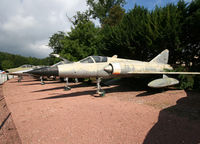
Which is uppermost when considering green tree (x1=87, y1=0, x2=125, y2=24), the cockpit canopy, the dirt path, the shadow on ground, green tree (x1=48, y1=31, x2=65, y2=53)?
green tree (x1=87, y1=0, x2=125, y2=24)

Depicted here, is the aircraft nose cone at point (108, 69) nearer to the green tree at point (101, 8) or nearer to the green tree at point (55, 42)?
the green tree at point (101, 8)

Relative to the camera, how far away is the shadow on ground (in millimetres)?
2709

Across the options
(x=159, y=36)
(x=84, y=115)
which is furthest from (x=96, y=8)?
(x=84, y=115)

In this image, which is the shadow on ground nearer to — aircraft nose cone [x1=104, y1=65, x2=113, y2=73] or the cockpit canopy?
aircraft nose cone [x1=104, y1=65, x2=113, y2=73]

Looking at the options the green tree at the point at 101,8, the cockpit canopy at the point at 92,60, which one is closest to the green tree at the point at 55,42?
the green tree at the point at 101,8

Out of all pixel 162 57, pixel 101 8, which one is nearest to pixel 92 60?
pixel 162 57

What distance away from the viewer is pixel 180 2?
34.0 ft

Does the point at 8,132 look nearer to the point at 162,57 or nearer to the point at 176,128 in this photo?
the point at 176,128

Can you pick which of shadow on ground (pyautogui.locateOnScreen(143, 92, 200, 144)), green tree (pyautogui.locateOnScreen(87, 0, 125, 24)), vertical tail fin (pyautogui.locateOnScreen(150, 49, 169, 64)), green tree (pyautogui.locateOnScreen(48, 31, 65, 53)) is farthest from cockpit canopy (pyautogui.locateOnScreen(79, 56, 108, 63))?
green tree (pyautogui.locateOnScreen(48, 31, 65, 53))

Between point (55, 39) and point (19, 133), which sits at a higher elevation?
point (55, 39)

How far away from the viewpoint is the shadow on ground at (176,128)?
8.89ft

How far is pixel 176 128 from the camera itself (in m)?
3.25

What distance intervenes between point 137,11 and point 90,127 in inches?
576

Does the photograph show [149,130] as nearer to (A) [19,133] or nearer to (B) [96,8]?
(A) [19,133]
